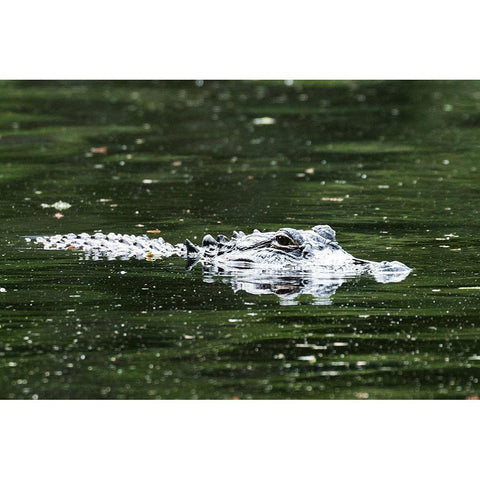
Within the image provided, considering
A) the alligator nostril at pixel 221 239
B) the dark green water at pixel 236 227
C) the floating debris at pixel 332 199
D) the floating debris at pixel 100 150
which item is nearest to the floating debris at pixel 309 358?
the dark green water at pixel 236 227

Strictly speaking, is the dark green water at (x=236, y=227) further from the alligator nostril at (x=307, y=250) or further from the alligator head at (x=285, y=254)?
the alligator nostril at (x=307, y=250)

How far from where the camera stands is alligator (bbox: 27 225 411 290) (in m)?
16.3

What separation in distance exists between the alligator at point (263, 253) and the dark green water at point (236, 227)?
1.36 feet

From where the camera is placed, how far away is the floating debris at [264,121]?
32688 mm

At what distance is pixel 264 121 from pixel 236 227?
1346cm

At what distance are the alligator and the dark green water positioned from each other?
41cm

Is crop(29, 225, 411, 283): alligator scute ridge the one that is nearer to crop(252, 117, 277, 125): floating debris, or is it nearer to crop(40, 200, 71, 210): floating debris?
crop(40, 200, 71, 210): floating debris

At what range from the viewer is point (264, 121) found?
3303cm

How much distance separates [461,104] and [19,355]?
82.6 feet

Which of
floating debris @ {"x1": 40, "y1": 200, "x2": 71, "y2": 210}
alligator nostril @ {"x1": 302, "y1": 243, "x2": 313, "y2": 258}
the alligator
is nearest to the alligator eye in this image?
the alligator

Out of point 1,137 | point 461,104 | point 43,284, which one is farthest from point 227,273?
point 461,104

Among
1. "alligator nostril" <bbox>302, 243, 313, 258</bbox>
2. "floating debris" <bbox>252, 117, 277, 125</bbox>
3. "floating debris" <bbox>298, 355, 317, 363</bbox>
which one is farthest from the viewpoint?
"floating debris" <bbox>252, 117, 277, 125</bbox>

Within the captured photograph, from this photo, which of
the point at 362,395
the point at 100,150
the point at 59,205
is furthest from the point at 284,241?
the point at 100,150

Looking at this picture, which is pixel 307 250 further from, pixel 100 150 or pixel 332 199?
pixel 100 150
